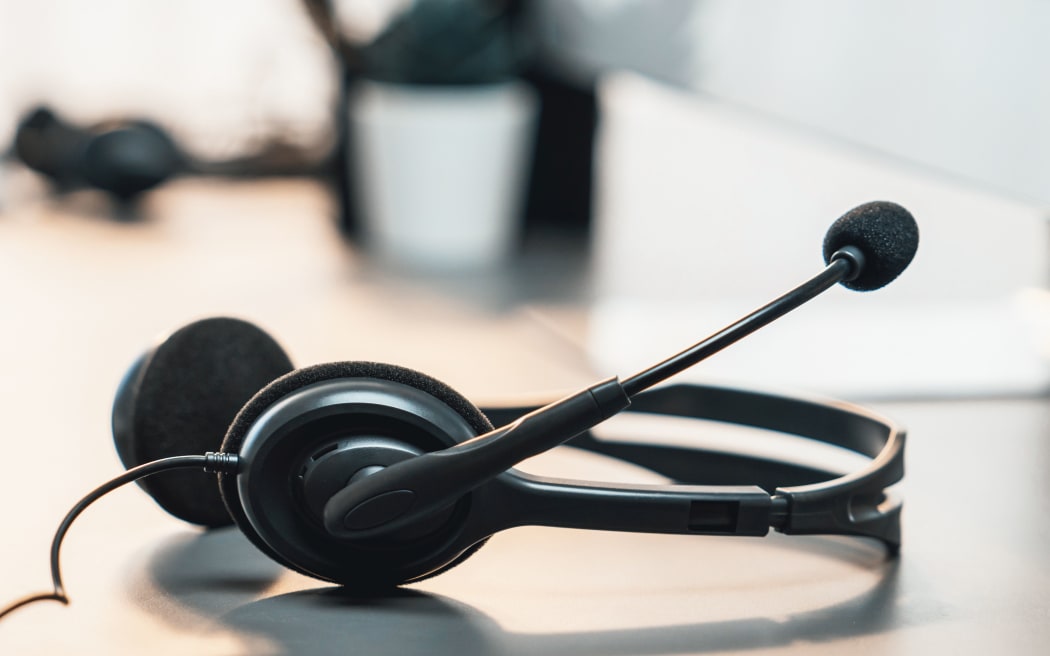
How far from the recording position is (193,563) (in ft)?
1.66

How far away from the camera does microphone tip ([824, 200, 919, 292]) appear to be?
45 cm

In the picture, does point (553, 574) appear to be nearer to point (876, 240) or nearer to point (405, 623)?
point (405, 623)

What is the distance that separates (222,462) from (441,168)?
107 centimetres

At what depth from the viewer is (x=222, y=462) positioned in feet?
1.42

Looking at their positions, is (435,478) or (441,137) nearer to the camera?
(435,478)

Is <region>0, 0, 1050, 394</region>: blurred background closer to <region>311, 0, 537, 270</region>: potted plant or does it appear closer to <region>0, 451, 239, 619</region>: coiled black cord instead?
<region>311, 0, 537, 270</region>: potted plant

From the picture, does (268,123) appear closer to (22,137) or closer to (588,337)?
(22,137)

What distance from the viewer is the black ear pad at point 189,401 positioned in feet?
1.67

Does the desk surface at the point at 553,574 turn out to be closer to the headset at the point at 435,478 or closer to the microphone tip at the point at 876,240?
the headset at the point at 435,478

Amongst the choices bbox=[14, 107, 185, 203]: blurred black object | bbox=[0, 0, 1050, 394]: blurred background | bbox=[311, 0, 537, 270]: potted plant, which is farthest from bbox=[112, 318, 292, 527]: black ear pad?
bbox=[14, 107, 185, 203]: blurred black object

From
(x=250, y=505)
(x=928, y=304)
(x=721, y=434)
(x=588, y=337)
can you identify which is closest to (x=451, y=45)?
(x=588, y=337)

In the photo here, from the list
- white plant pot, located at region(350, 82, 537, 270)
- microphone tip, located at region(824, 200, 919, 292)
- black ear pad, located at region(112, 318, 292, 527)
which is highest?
white plant pot, located at region(350, 82, 537, 270)

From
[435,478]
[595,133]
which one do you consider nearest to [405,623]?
[435,478]

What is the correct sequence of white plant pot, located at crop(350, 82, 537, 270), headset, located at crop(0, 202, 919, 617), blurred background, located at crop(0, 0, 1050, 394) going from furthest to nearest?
white plant pot, located at crop(350, 82, 537, 270)
blurred background, located at crop(0, 0, 1050, 394)
headset, located at crop(0, 202, 919, 617)
